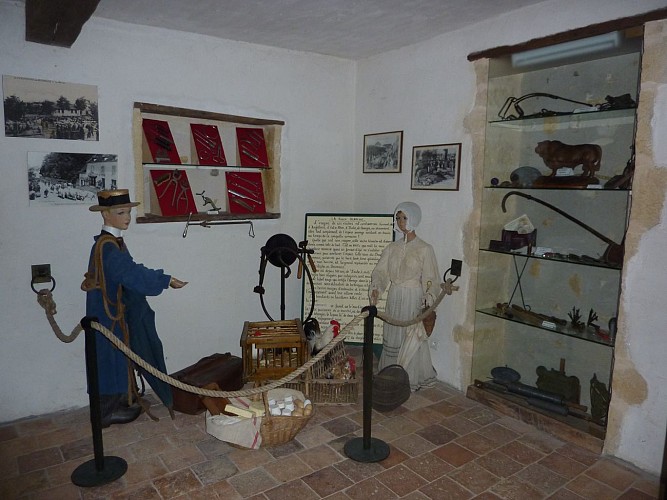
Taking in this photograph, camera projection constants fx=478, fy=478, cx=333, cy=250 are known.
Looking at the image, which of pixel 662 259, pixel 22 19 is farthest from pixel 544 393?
pixel 22 19

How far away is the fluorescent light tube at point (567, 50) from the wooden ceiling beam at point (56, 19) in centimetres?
340

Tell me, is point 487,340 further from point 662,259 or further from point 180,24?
point 180,24

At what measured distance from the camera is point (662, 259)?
336 centimetres

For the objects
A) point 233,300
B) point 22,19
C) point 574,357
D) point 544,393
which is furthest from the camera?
point 233,300

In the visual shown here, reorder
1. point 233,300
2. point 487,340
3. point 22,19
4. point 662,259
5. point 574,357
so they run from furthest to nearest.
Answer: point 233,300
point 487,340
point 574,357
point 22,19
point 662,259

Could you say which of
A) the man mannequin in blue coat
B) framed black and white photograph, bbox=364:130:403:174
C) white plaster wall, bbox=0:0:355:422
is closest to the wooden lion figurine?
framed black and white photograph, bbox=364:130:403:174

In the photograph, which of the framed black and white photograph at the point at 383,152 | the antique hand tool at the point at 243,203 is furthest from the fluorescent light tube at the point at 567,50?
the antique hand tool at the point at 243,203

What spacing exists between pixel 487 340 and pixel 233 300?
272cm

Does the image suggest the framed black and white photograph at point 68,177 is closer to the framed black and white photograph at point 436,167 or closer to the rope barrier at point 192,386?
the rope barrier at point 192,386

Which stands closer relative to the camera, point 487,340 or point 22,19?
point 22,19

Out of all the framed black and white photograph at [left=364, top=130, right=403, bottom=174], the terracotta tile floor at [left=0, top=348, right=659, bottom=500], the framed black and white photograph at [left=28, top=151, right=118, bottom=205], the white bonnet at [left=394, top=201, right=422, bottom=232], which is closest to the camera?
the terracotta tile floor at [left=0, top=348, right=659, bottom=500]

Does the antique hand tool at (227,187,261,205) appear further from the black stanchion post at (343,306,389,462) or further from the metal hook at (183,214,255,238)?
the black stanchion post at (343,306,389,462)

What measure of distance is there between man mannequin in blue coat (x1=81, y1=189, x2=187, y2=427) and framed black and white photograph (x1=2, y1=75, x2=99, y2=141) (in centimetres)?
76

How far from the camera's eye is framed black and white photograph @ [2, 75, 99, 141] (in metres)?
3.87
